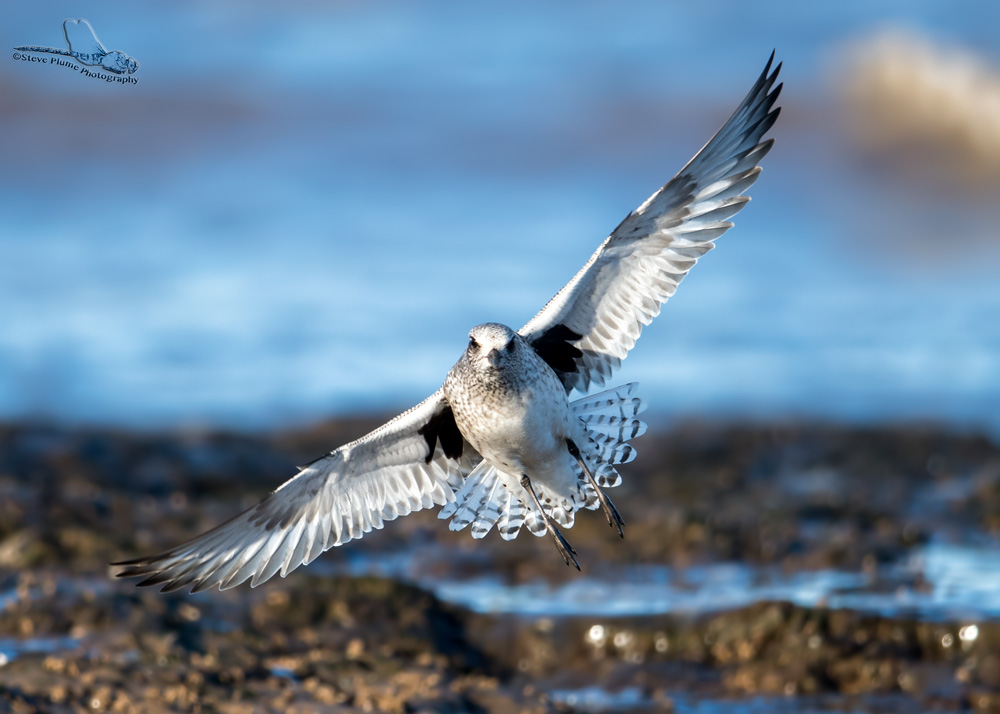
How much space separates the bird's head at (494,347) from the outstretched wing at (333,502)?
0.51 metres

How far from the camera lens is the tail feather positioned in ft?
22.9

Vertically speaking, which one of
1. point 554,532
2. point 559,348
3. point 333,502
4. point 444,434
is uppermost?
point 559,348

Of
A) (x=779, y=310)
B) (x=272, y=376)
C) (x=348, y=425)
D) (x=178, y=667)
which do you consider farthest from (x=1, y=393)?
(x=779, y=310)

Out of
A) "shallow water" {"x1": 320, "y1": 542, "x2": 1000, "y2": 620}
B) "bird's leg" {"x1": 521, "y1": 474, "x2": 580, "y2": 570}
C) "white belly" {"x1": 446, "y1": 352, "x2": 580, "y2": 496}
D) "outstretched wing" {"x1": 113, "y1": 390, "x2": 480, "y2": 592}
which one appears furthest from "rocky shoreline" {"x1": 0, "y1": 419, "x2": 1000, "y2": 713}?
"white belly" {"x1": 446, "y1": 352, "x2": 580, "y2": 496}

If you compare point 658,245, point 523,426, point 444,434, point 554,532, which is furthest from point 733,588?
point 658,245

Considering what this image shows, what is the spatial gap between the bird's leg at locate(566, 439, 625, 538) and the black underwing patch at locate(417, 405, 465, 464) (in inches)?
27.2

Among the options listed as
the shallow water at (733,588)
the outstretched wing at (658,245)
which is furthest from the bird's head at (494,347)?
the shallow water at (733,588)

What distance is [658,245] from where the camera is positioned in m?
6.77

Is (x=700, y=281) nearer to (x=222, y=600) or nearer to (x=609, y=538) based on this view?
(x=609, y=538)

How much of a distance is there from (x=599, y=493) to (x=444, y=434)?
1.02m

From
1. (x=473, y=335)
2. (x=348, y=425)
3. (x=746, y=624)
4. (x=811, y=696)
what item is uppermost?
(x=348, y=425)

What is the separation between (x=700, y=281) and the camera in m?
16.8

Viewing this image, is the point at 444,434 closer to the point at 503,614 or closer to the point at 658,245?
the point at 503,614

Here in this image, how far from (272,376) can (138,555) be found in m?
6.33
